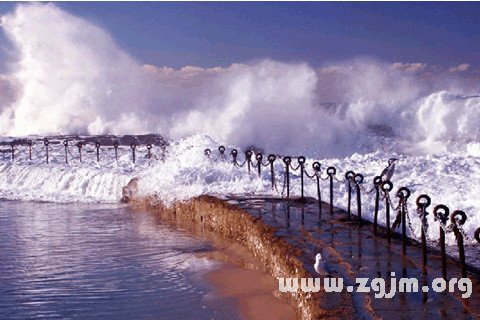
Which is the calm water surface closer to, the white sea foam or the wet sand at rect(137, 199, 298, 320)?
the wet sand at rect(137, 199, 298, 320)

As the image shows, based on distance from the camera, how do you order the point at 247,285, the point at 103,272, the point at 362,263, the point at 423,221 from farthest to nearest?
the point at 103,272 → the point at 247,285 → the point at 362,263 → the point at 423,221

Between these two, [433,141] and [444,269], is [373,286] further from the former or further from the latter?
[433,141]

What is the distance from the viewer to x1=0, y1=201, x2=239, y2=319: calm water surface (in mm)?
6000

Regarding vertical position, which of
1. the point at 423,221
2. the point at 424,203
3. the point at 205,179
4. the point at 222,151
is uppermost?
the point at 222,151

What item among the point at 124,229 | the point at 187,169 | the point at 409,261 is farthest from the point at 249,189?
the point at 409,261

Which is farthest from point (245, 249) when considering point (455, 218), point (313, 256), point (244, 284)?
point (455, 218)

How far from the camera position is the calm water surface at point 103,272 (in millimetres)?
6000

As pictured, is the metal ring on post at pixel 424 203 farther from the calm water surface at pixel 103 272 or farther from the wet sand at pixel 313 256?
the calm water surface at pixel 103 272

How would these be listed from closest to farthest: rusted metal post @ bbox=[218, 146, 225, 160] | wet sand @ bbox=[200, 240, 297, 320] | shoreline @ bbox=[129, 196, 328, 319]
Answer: shoreline @ bbox=[129, 196, 328, 319] < wet sand @ bbox=[200, 240, 297, 320] < rusted metal post @ bbox=[218, 146, 225, 160]

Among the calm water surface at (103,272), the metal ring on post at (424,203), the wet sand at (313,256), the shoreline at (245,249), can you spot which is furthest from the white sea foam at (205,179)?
the metal ring on post at (424,203)

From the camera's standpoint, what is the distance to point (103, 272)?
24.3 ft

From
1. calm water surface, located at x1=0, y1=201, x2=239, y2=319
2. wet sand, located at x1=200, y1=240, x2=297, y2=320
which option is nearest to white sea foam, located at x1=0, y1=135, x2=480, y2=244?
calm water surface, located at x1=0, y1=201, x2=239, y2=319

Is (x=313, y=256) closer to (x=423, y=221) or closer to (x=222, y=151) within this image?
(x=423, y=221)

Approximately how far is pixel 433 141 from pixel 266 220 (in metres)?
23.5
